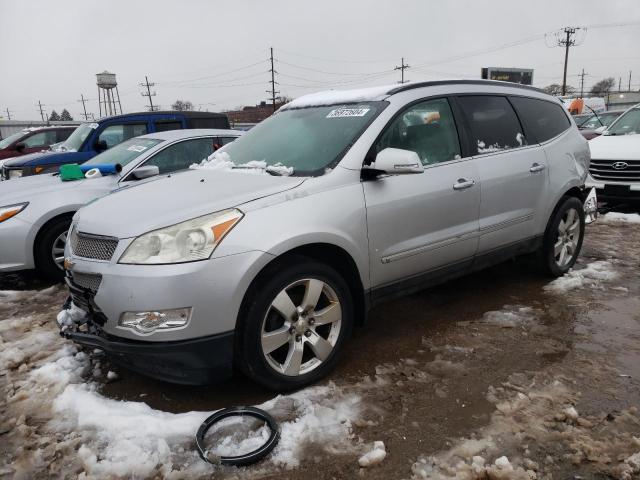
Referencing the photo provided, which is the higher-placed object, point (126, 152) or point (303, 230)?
point (126, 152)

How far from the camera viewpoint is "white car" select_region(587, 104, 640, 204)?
725 cm

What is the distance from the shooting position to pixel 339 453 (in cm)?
240

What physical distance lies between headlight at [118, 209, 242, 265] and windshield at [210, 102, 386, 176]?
2.43ft

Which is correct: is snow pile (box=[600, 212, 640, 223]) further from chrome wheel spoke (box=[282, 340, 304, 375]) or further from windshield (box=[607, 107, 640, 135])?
chrome wheel spoke (box=[282, 340, 304, 375])

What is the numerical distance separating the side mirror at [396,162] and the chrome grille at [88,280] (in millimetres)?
1742

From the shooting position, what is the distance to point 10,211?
4.70 meters

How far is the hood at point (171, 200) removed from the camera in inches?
105

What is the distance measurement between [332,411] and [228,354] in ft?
2.16

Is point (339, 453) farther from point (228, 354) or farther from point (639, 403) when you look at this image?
point (639, 403)

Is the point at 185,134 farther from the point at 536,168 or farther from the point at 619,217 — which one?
the point at 619,217

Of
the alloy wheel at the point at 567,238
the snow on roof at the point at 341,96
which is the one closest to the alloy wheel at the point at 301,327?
the snow on roof at the point at 341,96

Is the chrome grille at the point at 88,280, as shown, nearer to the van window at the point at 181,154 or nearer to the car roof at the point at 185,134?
the van window at the point at 181,154

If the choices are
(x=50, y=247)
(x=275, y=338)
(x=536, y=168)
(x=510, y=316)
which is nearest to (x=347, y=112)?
(x=275, y=338)

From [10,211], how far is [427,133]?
3917mm
